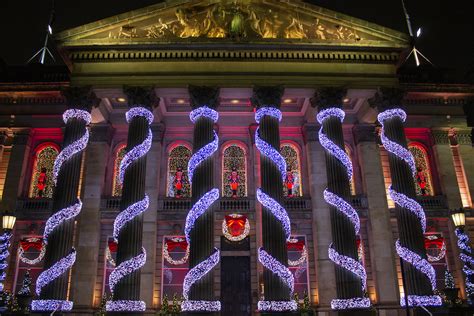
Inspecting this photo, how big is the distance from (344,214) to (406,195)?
11.5 feet

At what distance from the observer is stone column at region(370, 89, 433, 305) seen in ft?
71.1

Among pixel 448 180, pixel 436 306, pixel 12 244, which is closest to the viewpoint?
pixel 436 306

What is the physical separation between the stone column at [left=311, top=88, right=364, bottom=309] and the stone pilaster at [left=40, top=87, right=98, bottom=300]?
12401 mm

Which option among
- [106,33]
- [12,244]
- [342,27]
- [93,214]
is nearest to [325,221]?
[342,27]

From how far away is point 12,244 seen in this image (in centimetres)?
2623

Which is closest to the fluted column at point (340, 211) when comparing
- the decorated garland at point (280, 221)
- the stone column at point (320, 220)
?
the decorated garland at point (280, 221)

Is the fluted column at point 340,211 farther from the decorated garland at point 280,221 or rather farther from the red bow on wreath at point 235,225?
the red bow on wreath at point 235,225

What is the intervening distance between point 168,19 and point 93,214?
12.0m

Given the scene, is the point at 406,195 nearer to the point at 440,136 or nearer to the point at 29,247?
the point at 440,136

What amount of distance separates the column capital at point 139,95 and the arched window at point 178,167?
586 centimetres

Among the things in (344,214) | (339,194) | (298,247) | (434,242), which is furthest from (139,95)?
(434,242)

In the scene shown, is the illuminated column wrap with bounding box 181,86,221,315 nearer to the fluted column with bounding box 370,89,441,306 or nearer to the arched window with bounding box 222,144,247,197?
the arched window with bounding box 222,144,247,197

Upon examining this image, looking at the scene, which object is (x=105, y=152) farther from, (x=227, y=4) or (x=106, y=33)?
(x=227, y=4)

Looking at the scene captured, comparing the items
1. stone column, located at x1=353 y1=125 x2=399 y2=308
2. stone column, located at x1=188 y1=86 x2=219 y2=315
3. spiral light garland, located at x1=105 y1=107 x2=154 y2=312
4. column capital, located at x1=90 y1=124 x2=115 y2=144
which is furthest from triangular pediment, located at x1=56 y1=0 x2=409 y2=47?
stone column, located at x1=353 y1=125 x2=399 y2=308
